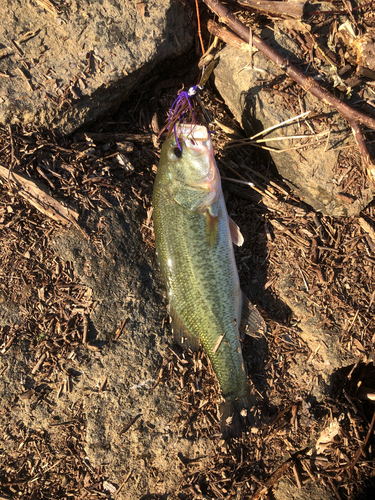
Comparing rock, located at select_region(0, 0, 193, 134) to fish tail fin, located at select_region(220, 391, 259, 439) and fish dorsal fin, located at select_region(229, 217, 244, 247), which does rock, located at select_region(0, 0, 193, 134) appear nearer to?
fish dorsal fin, located at select_region(229, 217, 244, 247)

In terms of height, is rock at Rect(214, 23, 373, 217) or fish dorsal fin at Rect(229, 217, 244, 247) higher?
rock at Rect(214, 23, 373, 217)

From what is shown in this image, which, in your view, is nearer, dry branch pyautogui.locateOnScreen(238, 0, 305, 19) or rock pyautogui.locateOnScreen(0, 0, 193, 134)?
rock pyautogui.locateOnScreen(0, 0, 193, 134)

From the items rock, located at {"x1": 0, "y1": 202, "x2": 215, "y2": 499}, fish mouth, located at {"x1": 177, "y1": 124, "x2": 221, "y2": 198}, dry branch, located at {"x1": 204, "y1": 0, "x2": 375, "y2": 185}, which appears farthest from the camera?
dry branch, located at {"x1": 204, "y1": 0, "x2": 375, "y2": 185}

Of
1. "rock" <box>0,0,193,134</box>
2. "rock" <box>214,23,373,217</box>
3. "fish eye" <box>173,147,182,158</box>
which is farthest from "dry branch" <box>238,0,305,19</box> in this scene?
"fish eye" <box>173,147,182,158</box>

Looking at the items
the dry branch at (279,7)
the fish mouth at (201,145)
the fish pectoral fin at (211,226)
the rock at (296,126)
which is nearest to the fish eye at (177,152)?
the fish mouth at (201,145)

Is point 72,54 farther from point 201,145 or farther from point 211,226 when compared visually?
point 211,226

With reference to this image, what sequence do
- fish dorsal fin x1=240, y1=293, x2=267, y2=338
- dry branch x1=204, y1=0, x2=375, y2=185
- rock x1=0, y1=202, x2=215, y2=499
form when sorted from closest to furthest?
rock x1=0, y1=202, x2=215, y2=499 → dry branch x1=204, y1=0, x2=375, y2=185 → fish dorsal fin x1=240, y1=293, x2=267, y2=338

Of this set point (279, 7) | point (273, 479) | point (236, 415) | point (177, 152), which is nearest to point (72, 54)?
point (177, 152)
